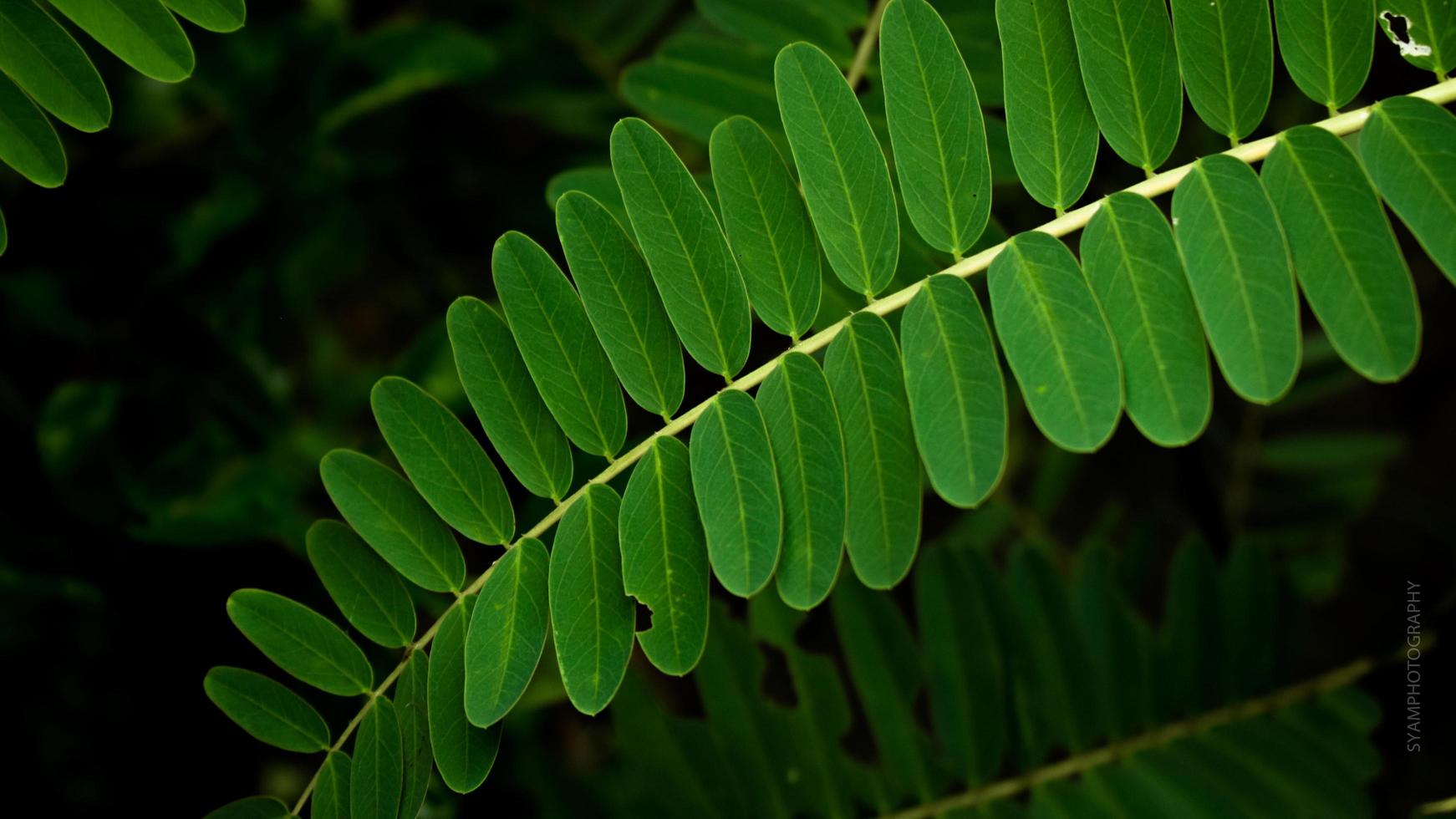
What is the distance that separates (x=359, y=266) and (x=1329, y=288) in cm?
148

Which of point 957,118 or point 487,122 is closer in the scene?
point 957,118

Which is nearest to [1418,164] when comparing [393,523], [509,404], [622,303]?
[622,303]

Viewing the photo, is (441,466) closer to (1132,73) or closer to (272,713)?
(272,713)

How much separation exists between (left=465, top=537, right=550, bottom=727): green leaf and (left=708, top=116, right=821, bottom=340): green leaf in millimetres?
261

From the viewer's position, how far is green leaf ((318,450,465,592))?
78cm

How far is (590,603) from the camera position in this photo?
2.40 ft

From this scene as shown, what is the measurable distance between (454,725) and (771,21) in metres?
0.80

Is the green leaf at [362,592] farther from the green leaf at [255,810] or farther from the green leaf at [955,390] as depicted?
the green leaf at [955,390]

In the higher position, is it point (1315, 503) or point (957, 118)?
point (957, 118)

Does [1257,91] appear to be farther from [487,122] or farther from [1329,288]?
[487,122]

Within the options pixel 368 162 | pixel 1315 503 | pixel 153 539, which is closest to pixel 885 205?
pixel 153 539

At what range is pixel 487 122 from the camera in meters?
1.67

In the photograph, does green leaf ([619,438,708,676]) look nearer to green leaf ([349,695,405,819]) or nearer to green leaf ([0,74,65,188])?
green leaf ([349,695,405,819])

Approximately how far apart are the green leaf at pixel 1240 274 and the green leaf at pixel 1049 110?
8 centimetres
